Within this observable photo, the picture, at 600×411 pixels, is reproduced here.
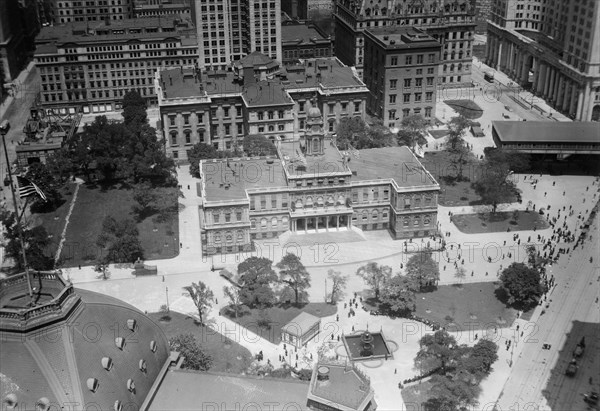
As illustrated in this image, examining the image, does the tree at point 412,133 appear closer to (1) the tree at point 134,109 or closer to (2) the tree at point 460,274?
(2) the tree at point 460,274

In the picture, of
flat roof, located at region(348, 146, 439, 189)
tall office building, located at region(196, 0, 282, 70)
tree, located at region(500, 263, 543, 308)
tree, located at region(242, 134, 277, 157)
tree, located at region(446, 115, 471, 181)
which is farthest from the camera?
tall office building, located at region(196, 0, 282, 70)

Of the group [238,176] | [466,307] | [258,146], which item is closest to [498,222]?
[466,307]

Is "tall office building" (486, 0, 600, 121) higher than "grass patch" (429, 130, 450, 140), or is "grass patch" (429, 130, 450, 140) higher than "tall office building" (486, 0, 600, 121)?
"tall office building" (486, 0, 600, 121)

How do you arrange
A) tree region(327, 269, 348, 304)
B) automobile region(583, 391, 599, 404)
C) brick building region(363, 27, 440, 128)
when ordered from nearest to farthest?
automobile region(583, 391, 599, 404), tree region(327, 269, 348, 304), brick building region(363, 27, 440, 128)

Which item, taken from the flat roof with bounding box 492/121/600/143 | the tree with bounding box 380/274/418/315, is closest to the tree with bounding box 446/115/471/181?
the flat roof with bounding box 492/121/600/143

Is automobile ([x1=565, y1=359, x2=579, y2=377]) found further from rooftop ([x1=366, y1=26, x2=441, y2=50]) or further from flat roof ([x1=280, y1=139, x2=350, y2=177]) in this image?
rooftop ([x1=366, y1=26, x2=441, y2=50])

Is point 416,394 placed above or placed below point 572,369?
below

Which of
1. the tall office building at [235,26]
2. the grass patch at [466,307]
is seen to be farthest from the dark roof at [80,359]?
the tall office building at [235,26]

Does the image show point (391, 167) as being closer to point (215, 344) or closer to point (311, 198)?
point (311, 198)
